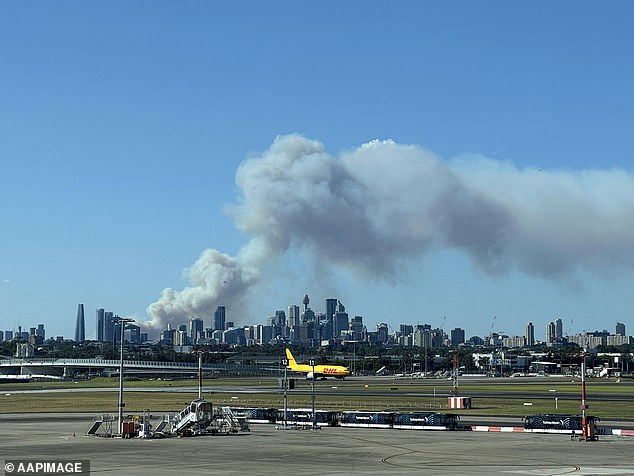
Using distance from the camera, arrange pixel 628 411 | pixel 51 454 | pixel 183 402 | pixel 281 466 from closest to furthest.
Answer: pixel 281 466 < pixel 51 454 < pixel 628 411 < pixel 183 402

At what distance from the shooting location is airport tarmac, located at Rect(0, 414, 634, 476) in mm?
61750

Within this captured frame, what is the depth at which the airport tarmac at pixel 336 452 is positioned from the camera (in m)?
61.8

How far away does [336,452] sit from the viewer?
74750mm

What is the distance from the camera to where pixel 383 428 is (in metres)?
102

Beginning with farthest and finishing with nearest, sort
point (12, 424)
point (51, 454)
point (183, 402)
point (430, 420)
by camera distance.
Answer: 1. point (183, 402)
2. point (12, 424)
3. point (430, 420)
4. point (51, 454)

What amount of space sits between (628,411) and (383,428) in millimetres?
41053

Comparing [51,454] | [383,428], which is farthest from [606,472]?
[383,428]

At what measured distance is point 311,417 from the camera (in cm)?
10606

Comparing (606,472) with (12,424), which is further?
(12,424)

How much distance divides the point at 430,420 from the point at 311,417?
1322cm

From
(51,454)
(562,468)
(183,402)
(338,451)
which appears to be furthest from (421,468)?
(183,402)

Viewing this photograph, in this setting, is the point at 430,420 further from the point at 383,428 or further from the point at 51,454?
the point at 51,454

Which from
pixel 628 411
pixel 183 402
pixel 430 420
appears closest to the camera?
pixel 430 420

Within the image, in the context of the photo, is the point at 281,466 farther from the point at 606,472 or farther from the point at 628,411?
the point at 628,411
